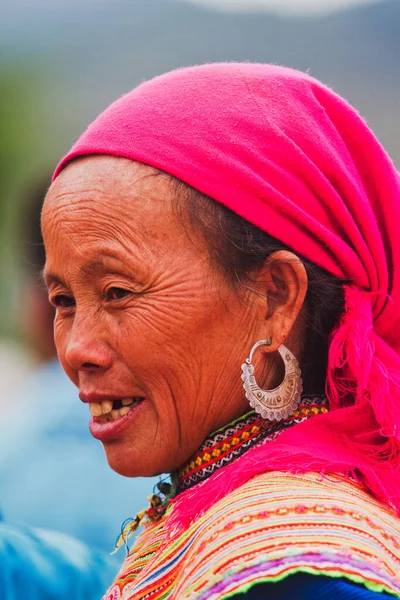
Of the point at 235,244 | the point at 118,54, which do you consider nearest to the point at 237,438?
the point at 235,244

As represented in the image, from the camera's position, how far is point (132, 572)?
219 centimetres

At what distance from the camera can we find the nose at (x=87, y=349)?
79.8 inches

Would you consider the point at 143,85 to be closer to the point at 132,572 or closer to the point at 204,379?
the point at 204,379

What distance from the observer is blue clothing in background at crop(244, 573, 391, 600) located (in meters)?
1.43

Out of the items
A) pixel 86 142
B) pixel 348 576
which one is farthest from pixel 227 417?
pixel 86 142

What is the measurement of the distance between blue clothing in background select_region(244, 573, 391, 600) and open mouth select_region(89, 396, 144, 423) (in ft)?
2.54

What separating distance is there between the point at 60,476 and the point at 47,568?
1.19m

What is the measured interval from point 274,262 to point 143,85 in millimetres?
681

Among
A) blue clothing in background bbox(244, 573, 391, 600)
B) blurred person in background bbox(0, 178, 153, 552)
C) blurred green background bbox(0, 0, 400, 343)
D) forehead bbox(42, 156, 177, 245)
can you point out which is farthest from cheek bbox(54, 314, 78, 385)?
blurred green background bbox(0, 0, 400, 343)

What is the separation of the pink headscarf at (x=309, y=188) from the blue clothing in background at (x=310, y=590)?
1.25ft

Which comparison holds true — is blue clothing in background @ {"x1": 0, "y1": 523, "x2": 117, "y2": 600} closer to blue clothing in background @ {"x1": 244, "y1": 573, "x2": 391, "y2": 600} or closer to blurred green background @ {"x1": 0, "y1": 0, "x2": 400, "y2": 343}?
blue clothing in background @ {"x1": 244, "y1": 573, "x2": 391, "y2": 600}

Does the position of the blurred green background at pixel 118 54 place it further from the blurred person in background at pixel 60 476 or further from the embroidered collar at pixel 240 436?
the embroidered collar at pixel 240 436

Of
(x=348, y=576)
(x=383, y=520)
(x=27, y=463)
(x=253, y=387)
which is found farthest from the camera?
(x=27, y=463)

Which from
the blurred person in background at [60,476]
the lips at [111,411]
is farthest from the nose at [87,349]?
the blurred person in background at [60,476]
